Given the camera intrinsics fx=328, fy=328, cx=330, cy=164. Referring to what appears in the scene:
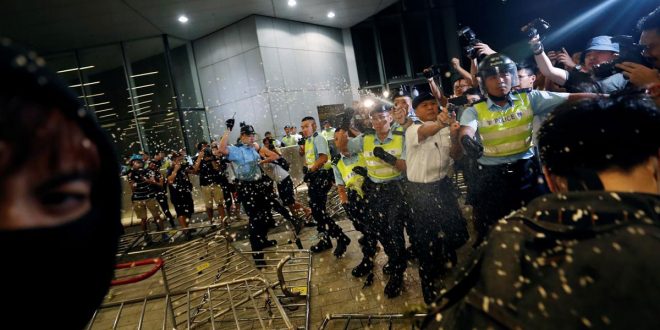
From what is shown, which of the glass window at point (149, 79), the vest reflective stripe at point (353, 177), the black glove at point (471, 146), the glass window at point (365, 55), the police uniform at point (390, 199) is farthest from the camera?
the glass window at point (365, 55)

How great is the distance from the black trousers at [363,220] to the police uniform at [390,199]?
0.22 meters

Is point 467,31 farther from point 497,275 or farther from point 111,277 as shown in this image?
point 111,277

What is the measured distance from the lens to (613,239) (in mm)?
792

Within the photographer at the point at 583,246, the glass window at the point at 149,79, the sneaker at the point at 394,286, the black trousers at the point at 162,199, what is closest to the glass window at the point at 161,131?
the glass window at the point at 149,79

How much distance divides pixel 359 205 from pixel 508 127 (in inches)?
77.9

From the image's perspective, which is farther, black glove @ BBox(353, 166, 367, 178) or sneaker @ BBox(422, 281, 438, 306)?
black glove @ BBox(353, 166, 367, 178)

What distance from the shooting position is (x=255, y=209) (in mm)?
5359

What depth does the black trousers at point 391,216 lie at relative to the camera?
3.70 meters

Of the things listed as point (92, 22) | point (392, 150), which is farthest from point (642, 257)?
point (92, 22)

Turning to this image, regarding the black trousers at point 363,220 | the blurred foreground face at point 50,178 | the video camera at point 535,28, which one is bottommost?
the black trousers at point 363,220

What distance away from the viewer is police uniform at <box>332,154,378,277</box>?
13.8 ft

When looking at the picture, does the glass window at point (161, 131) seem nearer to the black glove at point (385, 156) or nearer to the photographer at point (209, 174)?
the photographer at point (209, 174)

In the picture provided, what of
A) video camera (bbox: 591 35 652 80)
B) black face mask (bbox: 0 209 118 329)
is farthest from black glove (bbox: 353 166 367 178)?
black face mask (bbox: 0 209 118 329)

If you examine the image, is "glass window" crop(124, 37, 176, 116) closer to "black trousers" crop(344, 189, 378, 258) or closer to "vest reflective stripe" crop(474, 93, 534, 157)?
"black trousers" crop(344, 189, 378, 258)
